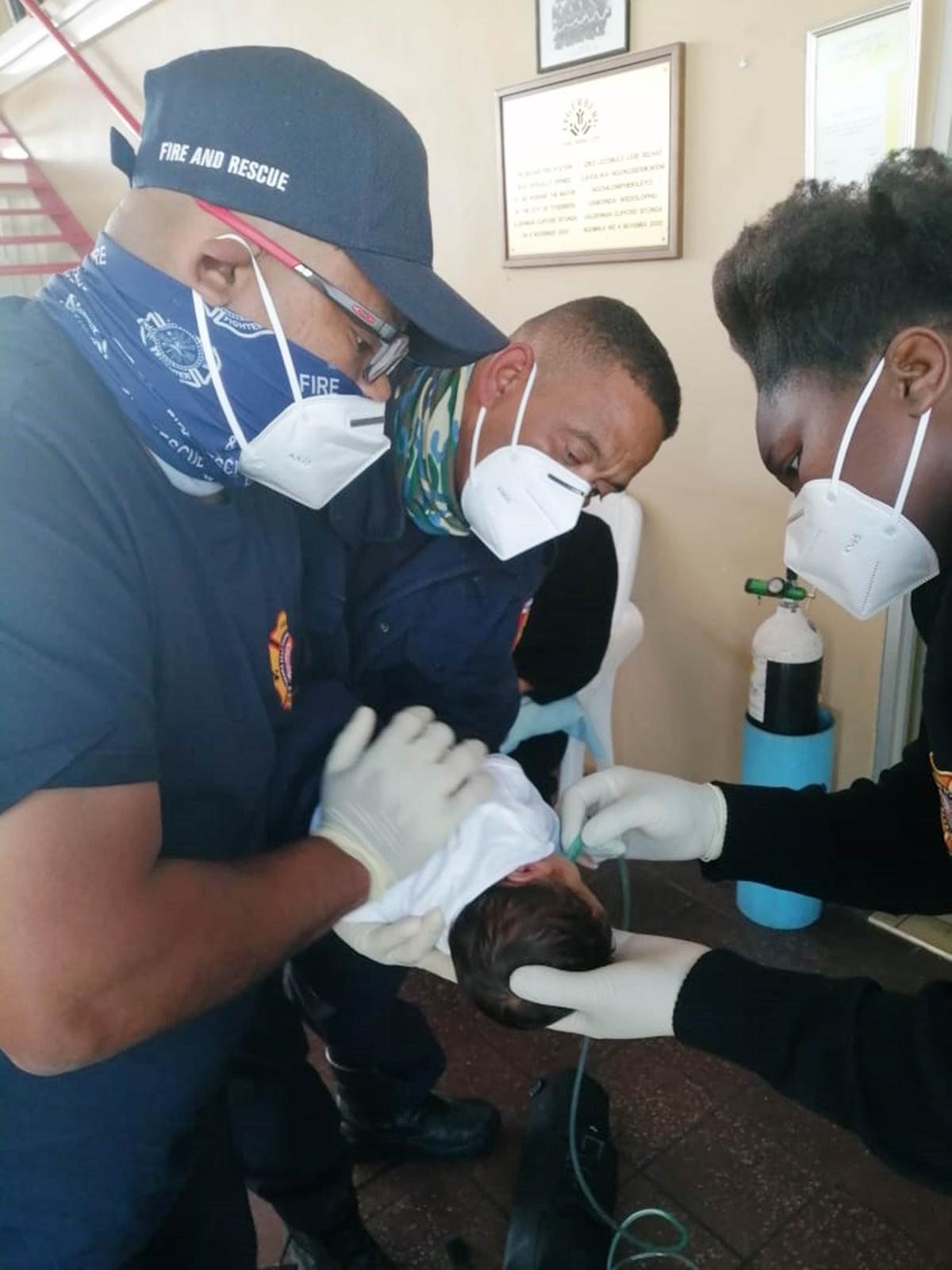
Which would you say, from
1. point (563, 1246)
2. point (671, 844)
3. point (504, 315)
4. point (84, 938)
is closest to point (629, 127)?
point (504, 315)

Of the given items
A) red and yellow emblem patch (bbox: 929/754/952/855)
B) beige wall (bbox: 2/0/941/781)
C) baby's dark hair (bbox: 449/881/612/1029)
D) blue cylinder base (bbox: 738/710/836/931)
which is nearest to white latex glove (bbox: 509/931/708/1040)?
baby's dark hair (bbox: 449/881/612/1029)

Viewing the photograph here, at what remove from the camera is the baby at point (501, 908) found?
4.88ft

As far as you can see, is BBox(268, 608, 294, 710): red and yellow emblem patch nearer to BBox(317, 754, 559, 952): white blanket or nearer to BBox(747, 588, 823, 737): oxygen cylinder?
BBox(317, 754, 559, 952): white blanket

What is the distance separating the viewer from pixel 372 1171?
1.98 meters

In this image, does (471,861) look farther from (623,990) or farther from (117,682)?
(117,682)

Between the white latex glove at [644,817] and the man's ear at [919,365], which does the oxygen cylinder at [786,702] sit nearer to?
the white latex glove at [644,817]

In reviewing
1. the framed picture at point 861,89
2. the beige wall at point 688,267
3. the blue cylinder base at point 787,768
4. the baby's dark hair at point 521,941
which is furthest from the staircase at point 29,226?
the baby's dark hair at point 521,941

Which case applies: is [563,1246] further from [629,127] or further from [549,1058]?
[629,127]

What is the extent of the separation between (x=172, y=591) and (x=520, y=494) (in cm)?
88

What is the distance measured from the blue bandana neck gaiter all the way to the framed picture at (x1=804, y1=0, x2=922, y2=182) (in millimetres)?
1563

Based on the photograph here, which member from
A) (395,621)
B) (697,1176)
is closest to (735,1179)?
(697,1176)

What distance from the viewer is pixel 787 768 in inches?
94.2

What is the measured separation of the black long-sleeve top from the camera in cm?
99

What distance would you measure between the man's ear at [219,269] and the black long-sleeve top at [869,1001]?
91 centimetres
